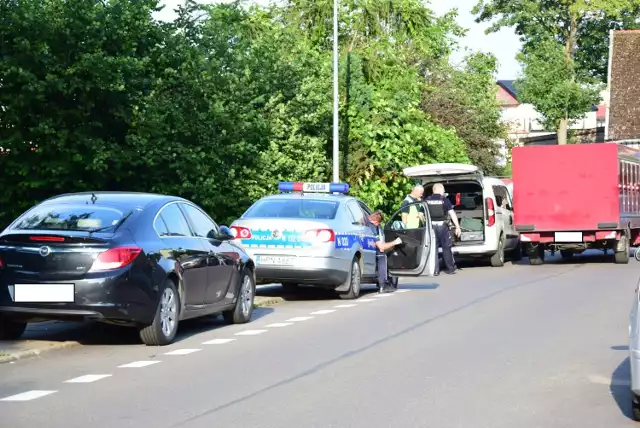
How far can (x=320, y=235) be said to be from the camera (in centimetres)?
1891

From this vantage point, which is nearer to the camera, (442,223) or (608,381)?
(608,381)

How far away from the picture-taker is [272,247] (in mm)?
18891

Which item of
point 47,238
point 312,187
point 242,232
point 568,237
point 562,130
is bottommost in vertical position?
point 568,237

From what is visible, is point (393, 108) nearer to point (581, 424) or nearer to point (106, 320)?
point (106, 320)

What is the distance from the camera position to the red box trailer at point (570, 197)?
2997cm

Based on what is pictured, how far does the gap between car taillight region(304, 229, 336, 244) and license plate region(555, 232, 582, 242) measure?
12.3m

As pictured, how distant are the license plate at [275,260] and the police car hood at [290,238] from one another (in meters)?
0.07

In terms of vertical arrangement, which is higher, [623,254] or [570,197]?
[570,197]

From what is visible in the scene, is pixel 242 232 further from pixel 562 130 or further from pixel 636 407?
pixel 562 130

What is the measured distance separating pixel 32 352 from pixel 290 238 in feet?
22.9

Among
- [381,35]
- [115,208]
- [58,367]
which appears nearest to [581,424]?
[58,367]

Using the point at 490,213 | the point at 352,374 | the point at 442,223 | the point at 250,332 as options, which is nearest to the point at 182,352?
the point at 250,332

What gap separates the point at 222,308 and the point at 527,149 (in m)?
16.3

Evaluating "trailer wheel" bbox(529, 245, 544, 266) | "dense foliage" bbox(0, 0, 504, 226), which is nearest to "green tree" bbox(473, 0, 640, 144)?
"dense foliage" bbox(0, 0, 504, 226)
